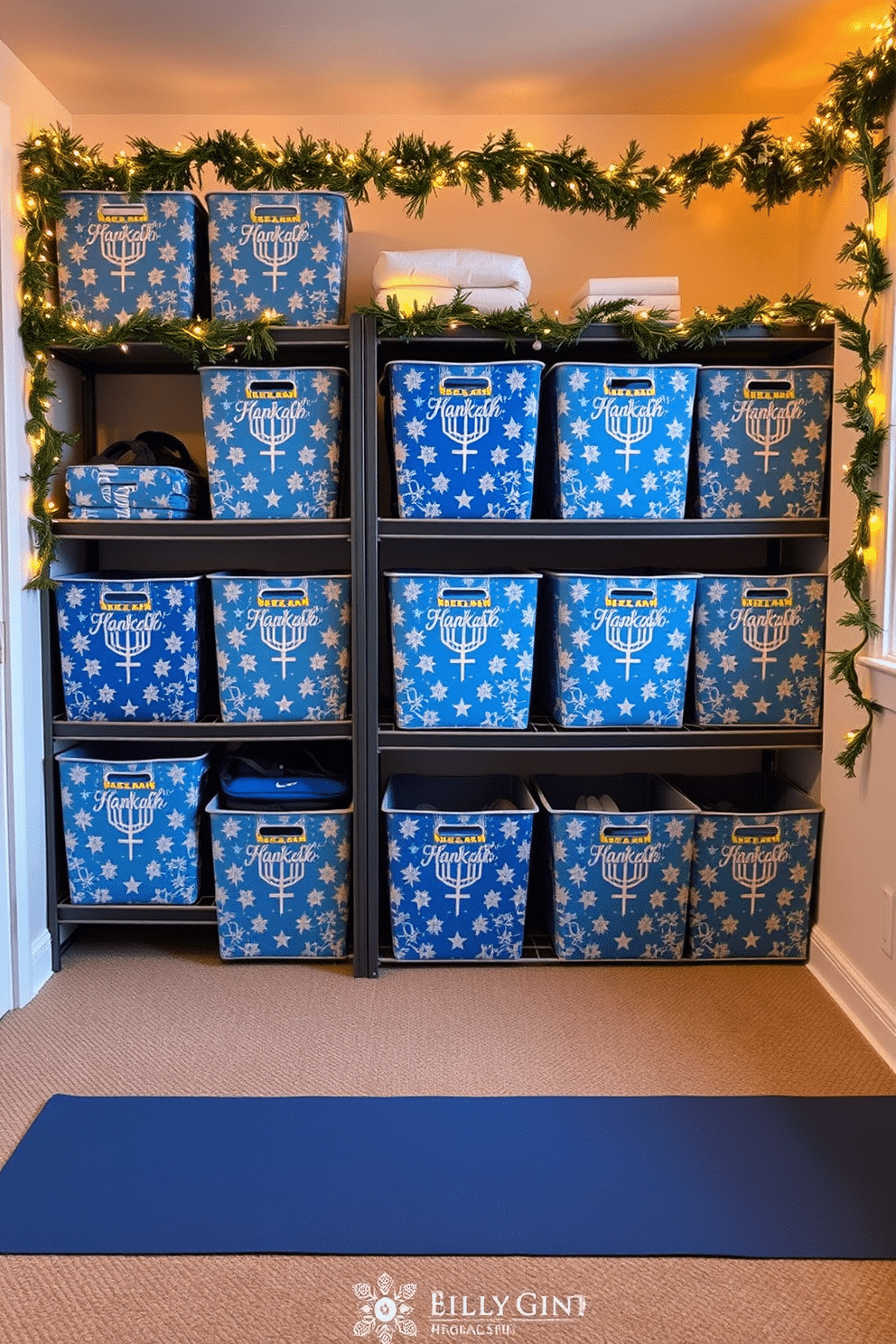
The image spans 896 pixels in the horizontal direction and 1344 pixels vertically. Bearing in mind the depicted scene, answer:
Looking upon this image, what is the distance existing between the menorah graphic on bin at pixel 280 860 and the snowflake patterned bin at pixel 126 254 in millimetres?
1416

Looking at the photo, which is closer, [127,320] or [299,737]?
[127,320]

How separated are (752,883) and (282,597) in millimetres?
1517

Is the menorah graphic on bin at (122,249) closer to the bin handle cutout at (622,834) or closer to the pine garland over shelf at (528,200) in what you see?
the pine garland over shelf at (528,200)

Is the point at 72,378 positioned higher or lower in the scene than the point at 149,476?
higher

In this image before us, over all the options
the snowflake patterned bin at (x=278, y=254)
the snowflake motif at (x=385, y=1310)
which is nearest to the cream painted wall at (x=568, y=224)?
the snowflake patterned bin at (x=278, y=254)

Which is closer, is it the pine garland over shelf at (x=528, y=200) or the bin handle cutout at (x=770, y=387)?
→ the pine garland over shelf at (x=528, y=200)

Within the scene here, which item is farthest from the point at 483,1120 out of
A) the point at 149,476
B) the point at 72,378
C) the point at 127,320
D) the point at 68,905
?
the point at 72,378

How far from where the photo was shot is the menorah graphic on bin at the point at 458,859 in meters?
2.83

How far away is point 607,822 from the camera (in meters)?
2.85

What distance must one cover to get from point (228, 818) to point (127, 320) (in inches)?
53.0

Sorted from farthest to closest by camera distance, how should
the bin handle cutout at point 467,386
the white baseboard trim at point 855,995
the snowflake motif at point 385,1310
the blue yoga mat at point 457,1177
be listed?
the bin handle cutout at point 467,386
the white baseboard trim at point 855,995
the blue yoga mat at point 457,1177
the snowflake motif at point 385,1310

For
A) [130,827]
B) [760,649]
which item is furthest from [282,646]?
[760,649]

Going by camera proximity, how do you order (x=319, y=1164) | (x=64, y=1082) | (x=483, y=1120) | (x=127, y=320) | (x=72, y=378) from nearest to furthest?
(x=319, y=1164) < (x=483, y=1120) < (x=64, y=1082) < (x=127, y=320) < (x=72, y=378)

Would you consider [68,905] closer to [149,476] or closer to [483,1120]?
[149,476]
